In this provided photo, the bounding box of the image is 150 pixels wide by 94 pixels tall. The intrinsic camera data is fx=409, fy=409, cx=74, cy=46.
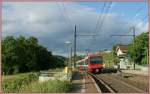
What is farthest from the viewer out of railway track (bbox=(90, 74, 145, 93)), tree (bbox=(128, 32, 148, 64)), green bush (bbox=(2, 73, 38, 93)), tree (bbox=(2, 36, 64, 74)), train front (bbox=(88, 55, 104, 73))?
tree (bbox=(2, 36, 64, 74))

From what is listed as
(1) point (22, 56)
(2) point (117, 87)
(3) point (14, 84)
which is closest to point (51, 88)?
(3) point (14, 84)

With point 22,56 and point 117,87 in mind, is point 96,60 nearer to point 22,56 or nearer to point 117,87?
point 117,87

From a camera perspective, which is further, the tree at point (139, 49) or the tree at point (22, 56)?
the tree at point (22, 56)

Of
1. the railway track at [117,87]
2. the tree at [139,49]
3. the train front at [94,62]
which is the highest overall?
the tree at [139,49]

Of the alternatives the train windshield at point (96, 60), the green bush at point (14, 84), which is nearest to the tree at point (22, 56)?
the train windshield at point (96, 60)

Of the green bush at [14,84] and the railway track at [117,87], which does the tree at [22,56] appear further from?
the railway track at [117,87]

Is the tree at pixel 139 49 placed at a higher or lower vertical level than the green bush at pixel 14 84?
higher

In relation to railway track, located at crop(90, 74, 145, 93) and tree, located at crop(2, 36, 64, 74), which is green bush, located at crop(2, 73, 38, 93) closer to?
railway track, located at crop(90, 74, 145, 93)

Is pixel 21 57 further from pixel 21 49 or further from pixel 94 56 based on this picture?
pixel 94 56

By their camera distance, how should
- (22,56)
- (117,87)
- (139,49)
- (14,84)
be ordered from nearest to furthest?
(14,84), (117,87), (139,49), (22,56)

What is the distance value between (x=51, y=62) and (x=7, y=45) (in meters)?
27.1

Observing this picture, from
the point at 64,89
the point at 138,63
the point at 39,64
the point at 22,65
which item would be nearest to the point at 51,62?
the point at 39,64

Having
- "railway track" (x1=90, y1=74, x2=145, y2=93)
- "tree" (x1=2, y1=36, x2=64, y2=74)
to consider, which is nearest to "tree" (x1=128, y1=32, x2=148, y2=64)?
"tree" (x1=2, y1=36, x2=64, y2=74)

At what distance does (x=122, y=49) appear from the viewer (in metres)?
132
